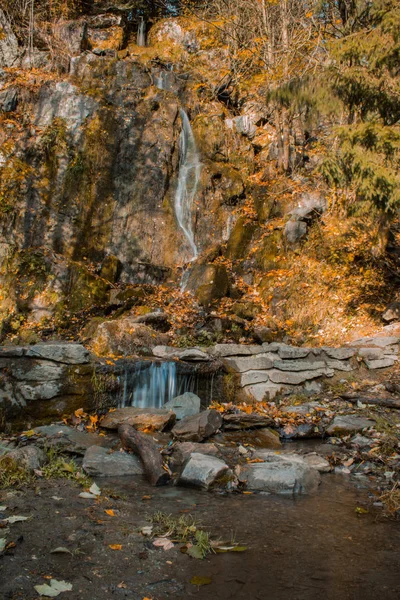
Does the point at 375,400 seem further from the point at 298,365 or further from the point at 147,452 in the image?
the point at 147,452

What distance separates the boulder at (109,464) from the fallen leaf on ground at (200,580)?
202 cm

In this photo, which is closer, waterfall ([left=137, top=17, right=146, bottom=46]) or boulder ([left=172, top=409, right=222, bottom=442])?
boulder ([left=172, top=409, right=222, bottom=442])

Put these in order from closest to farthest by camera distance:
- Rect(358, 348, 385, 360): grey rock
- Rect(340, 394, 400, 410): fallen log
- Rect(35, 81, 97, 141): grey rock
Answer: Rect(340, 394, 400, 410): fallen log
Rect(358, 348, 385, 360): grey rock
Rect(35, 81, 97, 141): grey rock

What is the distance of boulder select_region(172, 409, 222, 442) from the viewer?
546cm

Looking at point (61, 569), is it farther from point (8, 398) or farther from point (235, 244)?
point (235, 244)

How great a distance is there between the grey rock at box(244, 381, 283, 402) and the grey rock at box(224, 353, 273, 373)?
29 centimetres

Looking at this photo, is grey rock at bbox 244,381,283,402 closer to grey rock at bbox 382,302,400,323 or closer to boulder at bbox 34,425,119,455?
boulder at bbox 34,425,119,455

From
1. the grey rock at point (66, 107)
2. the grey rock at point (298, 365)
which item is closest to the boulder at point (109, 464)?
the grey rock at point (298, 365)

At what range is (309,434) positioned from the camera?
6.03 metres

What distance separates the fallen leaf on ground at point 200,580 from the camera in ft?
8.04

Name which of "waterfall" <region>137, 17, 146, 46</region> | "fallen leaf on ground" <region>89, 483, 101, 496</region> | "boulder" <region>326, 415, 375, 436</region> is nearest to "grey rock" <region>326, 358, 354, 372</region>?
"boulder" <region>326, 415, 375, 436</region>

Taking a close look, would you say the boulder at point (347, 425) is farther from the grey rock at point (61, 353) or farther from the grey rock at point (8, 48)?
the grey rock at point (8, 48)

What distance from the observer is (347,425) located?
5.88m

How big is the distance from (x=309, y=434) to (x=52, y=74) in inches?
610
